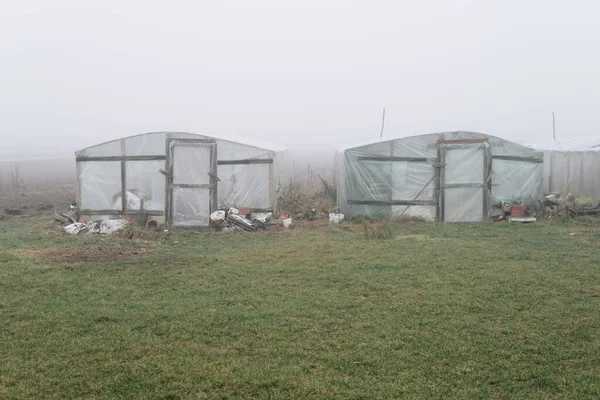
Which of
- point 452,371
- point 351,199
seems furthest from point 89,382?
point 351,199

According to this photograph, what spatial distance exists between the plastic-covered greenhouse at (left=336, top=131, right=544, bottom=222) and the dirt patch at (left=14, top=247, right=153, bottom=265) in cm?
637

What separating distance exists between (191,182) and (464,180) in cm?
694

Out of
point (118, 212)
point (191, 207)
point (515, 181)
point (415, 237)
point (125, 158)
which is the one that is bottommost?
point (415, 237)

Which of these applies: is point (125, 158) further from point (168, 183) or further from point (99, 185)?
point (168, 183)

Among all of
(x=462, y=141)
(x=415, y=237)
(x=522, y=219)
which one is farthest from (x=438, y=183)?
(x=415, y=237)

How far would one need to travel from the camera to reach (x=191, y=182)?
14555 mm

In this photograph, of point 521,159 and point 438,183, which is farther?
point 521,159

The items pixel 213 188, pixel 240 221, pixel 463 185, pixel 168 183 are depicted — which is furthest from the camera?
pixel 463 185

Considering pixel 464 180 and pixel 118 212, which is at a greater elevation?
pixel 464 180

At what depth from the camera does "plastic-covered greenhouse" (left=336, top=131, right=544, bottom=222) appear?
49.4 ft

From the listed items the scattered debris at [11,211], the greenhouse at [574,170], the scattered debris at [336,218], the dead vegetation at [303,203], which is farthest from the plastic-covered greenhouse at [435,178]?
the scattered debris at [11,211]

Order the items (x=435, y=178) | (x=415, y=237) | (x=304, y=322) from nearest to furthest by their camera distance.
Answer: (x=304, y=322), (x=415, y=237), (x=435, y=178)

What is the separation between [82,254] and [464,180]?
9.48m

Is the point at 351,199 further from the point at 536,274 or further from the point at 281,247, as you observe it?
the point at 536,274
